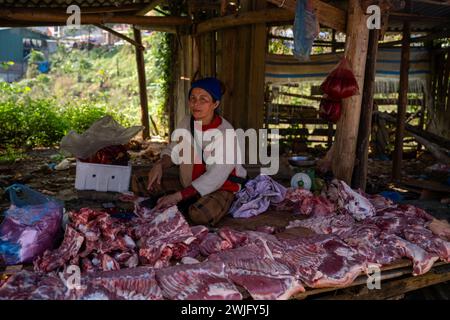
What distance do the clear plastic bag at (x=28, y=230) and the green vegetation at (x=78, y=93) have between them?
6.42 meters

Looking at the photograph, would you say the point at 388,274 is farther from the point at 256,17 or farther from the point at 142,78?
the point at 142,78

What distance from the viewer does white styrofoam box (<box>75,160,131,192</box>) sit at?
15.9ft

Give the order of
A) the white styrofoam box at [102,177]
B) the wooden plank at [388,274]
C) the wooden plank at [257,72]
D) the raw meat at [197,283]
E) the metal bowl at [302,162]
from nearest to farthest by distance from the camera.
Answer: the raw meat at [197,283]
the wooden plank at [388,274]
the white styrofoam box at [102,177]
the metal bowl at [302,162]
the wooden plank at [257,72]

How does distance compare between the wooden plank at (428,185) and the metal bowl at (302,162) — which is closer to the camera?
the metal bowl at (302,162)

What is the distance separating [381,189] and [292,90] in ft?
21.9

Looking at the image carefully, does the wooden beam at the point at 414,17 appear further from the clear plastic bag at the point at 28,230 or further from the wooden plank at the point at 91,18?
the clear plastic bag at the point at 28,230

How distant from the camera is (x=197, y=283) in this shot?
273 centimetres

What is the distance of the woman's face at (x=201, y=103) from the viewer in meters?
3.90

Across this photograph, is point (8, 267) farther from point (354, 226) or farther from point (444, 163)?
Result: point (444, 163)

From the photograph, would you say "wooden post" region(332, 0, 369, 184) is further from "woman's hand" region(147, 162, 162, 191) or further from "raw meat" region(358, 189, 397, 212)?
"woman's hand" region(147, 162, 162, 191)

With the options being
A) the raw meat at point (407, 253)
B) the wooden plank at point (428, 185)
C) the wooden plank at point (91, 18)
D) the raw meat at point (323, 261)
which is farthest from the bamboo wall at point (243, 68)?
the raw meat at point (407, 253)

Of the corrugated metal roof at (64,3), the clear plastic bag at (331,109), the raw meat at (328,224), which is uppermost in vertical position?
the corrugated metal roof at (64,3)

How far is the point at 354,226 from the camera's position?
3.76m
